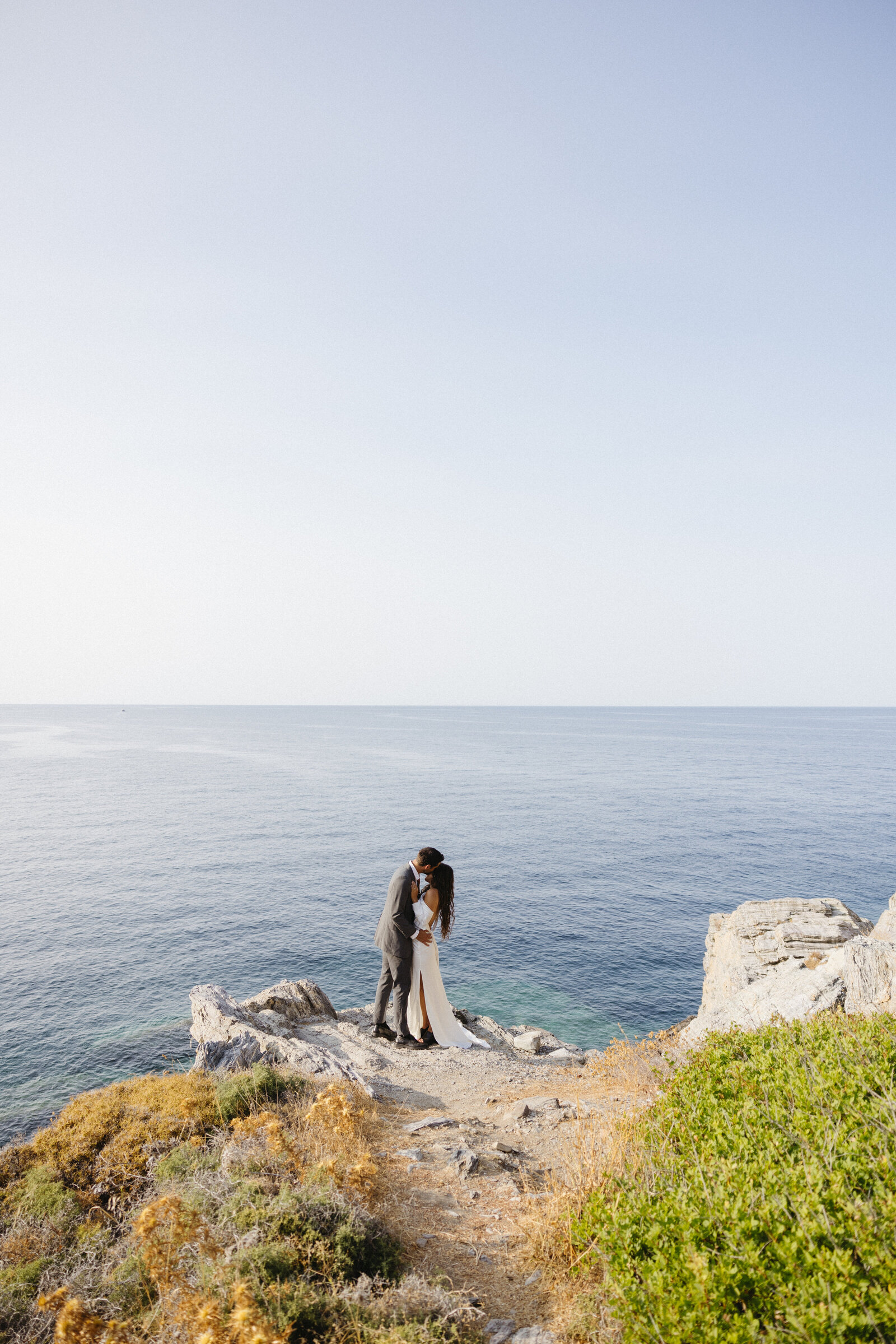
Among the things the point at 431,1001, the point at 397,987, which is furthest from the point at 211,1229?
the point at 431,1001

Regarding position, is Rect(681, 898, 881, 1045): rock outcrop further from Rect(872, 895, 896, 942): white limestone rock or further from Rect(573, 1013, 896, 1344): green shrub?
Rect(573, 1013, 896, 1344): green shrub

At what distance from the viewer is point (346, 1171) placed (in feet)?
21.2

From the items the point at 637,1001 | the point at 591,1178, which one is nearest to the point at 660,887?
the point at 637,1001

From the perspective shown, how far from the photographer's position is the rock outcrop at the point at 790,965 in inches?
401

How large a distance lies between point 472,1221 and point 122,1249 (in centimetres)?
333

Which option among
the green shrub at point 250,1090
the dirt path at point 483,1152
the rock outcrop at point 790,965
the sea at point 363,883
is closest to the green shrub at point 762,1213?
the dirt path at point 483,1152

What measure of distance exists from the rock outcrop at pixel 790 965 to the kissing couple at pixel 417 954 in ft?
14.2

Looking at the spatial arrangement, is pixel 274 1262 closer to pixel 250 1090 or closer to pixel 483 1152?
pixel 483 1152

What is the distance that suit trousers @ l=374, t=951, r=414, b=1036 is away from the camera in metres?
11.1

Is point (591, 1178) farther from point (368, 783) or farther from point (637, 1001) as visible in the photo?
point (368, 783)

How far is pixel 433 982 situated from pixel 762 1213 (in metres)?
8.50

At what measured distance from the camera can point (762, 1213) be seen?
12.8ft

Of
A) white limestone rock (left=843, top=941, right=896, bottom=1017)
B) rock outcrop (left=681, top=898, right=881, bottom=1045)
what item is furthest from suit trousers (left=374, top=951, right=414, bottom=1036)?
white limestone rock (left=843, top=941, right=896, bottom=1017)

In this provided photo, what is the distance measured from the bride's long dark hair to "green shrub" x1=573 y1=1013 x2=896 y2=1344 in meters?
5.08
